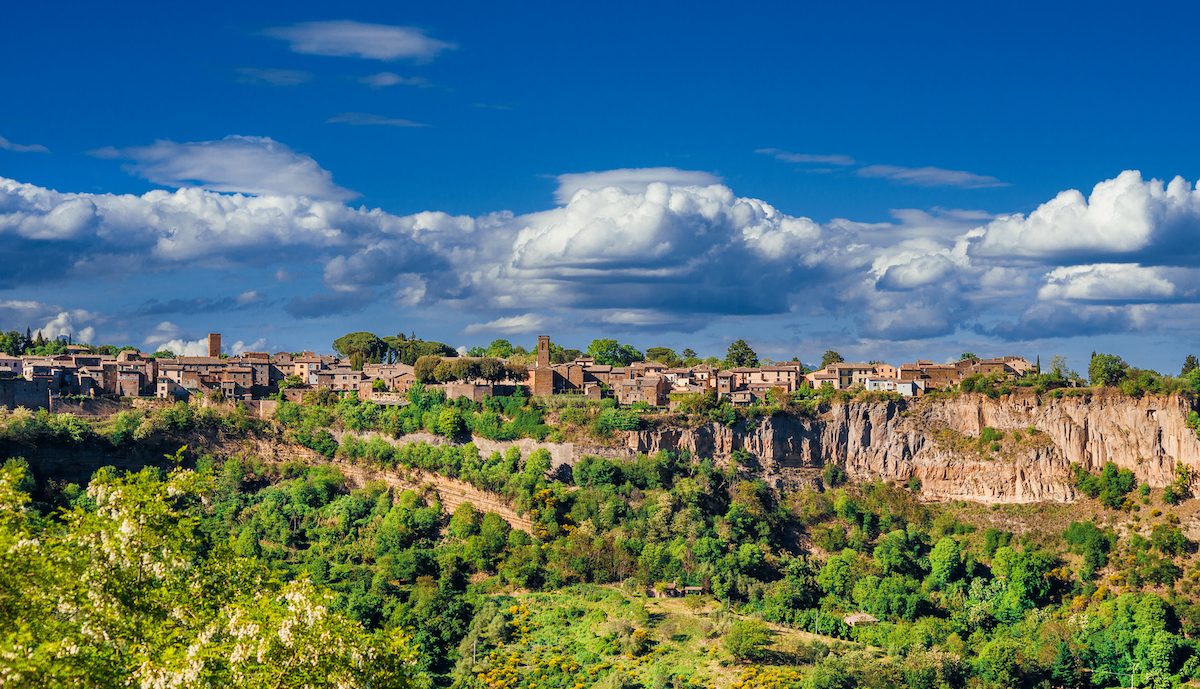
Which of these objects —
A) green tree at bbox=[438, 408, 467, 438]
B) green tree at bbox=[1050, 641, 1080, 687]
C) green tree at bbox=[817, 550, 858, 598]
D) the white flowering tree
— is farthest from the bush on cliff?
the white flowering tree

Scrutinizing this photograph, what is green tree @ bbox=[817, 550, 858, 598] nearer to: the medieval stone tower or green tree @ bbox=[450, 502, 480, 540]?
green tree @ bbox=[450, 502, 480, 540]

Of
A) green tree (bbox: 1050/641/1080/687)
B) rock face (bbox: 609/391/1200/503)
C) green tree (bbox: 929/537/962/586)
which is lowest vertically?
green tree (bbox: 1050/641/1080/687)

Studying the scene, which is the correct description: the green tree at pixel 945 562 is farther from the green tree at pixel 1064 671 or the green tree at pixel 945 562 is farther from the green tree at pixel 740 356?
the green tree at pixel 740 356

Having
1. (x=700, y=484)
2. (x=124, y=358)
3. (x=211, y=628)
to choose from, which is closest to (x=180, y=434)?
(x=124, y=358)

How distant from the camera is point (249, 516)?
61.4 meters

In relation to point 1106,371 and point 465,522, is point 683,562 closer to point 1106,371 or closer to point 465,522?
point 465,522

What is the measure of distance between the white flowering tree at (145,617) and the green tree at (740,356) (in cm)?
7702

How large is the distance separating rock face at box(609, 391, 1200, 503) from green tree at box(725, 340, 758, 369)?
22.2 m

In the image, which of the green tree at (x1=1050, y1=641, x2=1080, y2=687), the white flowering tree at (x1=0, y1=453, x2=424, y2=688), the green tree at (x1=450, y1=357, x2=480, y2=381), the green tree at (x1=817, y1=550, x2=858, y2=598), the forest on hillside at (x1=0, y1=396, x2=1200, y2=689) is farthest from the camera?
the green tree at (x1=450, y1=357, x2=480, y2=381)

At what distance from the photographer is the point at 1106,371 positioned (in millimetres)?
68812

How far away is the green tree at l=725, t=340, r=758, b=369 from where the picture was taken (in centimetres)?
9338

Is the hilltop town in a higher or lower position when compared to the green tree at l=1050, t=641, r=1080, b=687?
higher

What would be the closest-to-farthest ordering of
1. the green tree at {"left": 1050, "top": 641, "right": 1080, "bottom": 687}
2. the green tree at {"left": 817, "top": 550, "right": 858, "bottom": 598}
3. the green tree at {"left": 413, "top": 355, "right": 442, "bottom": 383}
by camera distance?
the green tree at {"left": 1050, "top": 641, "right": 1080, "bottom": 687}
the green tree at {"left": 817, "top": 550, "right": 858, "bottom": 598}
the green tree at {"left": 413, "top": 355, "right": 442, "bottom": 383}

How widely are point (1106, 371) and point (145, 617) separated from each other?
65.9m
